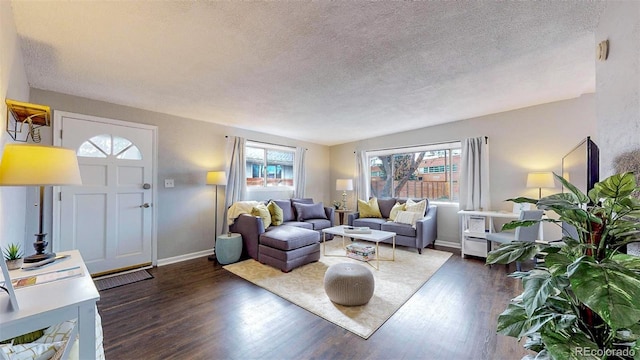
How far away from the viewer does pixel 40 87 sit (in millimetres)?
2602

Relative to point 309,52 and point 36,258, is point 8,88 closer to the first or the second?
point 36,258

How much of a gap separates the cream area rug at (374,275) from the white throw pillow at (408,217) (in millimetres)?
483

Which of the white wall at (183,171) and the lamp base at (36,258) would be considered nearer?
the lamp base at (36,258)

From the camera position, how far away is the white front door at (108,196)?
2816 millimetres

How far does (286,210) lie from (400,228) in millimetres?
2068

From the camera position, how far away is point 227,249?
344 cm

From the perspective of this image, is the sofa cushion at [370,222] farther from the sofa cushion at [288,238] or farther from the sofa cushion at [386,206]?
the sofa cushion at [288,238]

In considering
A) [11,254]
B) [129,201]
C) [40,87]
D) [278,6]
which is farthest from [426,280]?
[40,87]

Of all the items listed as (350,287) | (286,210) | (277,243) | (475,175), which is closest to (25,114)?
(277,243)

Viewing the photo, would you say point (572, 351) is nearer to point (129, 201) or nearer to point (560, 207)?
point (560, 207)

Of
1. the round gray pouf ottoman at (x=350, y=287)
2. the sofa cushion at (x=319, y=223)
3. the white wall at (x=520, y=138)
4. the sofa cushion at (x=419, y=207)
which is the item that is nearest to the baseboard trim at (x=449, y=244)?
the white wall at (x=520, y=138)

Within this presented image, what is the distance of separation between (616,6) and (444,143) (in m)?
3.16

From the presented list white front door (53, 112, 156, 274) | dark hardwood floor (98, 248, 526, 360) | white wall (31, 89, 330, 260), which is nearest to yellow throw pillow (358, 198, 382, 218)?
dark hardwood floor (98, 248, 526, 360)

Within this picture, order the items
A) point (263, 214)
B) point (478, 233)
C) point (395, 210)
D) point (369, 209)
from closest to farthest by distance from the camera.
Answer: point (478, 233) → point (263, 214) → point (395, 210) → point (369, 209)
